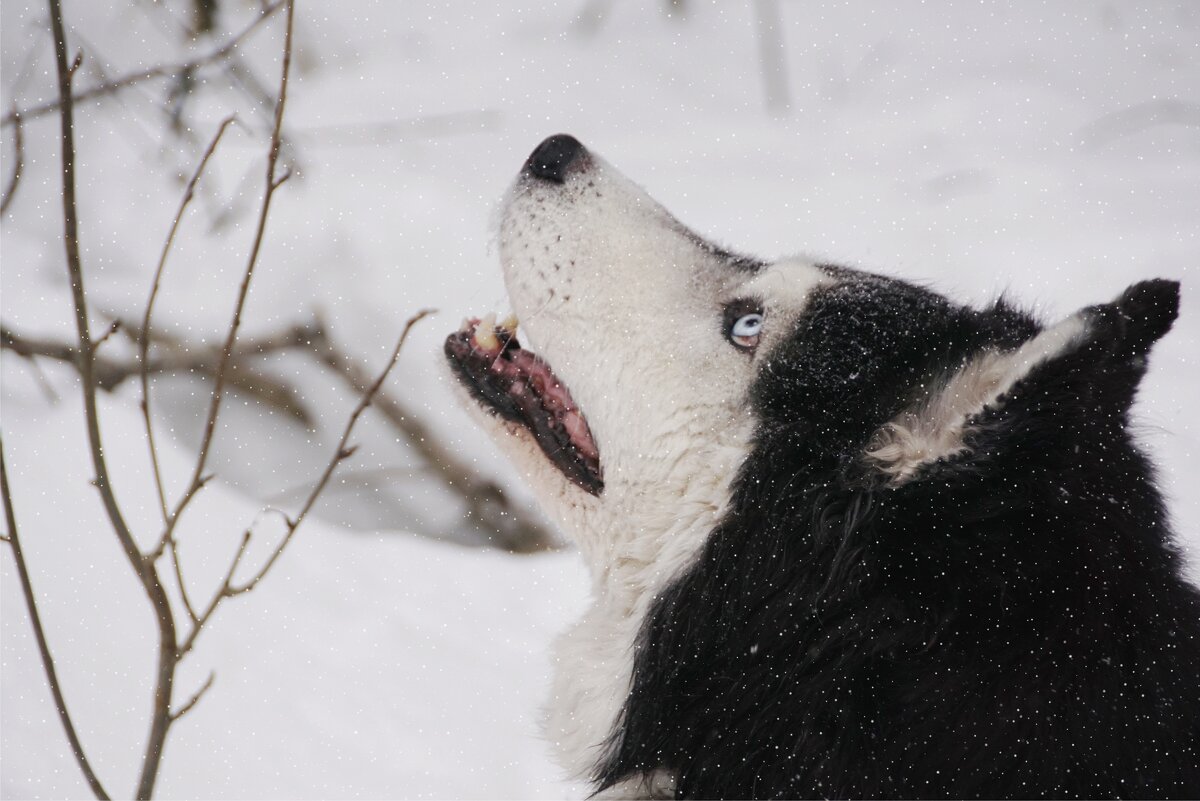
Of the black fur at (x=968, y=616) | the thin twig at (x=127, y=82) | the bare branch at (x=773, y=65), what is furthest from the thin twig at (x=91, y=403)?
the bare branch at (x=773, y=65)

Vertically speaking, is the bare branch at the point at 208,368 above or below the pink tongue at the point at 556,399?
above

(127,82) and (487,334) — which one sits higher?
(127,82)

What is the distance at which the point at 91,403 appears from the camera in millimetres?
1823

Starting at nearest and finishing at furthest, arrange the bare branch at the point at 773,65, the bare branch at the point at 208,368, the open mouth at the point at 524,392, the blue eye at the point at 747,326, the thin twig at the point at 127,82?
the blue eye at the point at 747,326 < the open mouth at the point at 524,392 < the thin twig at the point at 127,82 < the bare branch at the point at 208,368 < the bare branch at the point at 773,65

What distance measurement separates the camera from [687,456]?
6.96ft

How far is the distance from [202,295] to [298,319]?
530 millimetres

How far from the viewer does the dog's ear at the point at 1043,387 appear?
1561 mm

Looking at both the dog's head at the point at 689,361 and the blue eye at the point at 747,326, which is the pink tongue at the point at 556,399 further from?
the blue eye at the point at 747,326

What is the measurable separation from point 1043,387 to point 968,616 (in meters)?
0.38

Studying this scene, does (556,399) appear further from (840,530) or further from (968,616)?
(968,616)

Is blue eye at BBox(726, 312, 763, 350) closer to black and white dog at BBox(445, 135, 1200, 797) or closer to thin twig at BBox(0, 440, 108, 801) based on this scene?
black and white dog at BBox(445, 135, 1200, 797)

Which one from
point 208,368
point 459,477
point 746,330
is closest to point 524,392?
point 746,330

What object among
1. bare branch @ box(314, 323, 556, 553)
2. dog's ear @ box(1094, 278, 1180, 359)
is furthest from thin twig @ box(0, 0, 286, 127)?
dog's ear @ box(1094, 278, 1180, 359)

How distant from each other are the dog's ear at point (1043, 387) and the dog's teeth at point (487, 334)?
3.39 feet
